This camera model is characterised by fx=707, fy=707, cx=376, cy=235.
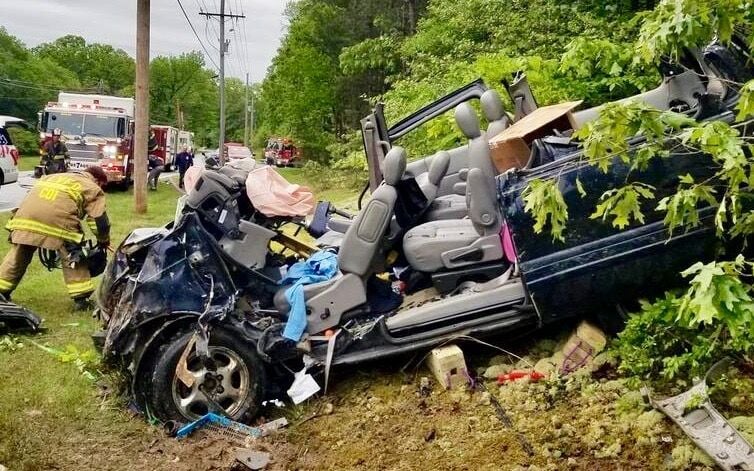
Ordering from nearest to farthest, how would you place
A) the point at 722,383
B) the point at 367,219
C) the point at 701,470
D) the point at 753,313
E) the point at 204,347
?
1. the point at 753,313
2. the point at 701,470
3. the point at 722,383
4. the point at 204,347
5. the point at 367,219

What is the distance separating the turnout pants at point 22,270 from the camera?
22.5ft

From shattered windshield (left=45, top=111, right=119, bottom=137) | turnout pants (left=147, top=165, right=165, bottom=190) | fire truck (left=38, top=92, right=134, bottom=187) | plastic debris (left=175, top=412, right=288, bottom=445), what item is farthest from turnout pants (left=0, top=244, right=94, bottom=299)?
turnout pants (left=147, top=165, right=165, bottom=190)

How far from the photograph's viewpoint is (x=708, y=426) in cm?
328

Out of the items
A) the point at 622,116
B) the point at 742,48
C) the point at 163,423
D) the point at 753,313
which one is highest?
the point at 742,48

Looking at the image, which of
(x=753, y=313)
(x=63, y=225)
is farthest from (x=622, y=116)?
(x=63, y=225)

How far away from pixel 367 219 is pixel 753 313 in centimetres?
261

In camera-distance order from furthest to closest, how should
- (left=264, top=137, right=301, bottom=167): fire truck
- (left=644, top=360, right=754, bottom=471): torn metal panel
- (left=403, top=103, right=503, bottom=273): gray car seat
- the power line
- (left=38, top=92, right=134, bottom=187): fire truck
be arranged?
the power line
(left=264, top=137, right=301, bottom=167): fire truck
(left=38, top=92, right=134, bottom=187): fire truck
(left=403, top=103, right=503, bottom=273): gray car seat
(left=644, top=360, right=754, bottom=471): torn metal panel

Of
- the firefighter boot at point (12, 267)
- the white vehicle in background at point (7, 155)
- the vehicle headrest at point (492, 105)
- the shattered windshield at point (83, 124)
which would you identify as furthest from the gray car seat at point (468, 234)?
the shattered windshield at point (83, 124)

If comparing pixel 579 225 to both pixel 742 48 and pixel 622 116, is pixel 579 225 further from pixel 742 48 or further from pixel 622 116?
pixel 622 116

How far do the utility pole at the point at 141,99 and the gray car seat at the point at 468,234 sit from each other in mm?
12312

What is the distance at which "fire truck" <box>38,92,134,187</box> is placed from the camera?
70.0 feet

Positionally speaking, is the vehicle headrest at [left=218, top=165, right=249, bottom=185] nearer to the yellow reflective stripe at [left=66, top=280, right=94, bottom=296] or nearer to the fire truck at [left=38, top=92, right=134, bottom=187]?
the yellow reflective stripe at [left=66, top=280, right=94, bottom=296]

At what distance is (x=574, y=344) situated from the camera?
169 inches

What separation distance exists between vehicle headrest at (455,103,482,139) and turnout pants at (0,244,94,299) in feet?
13.9
